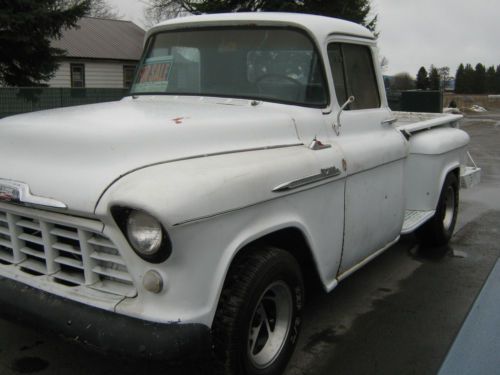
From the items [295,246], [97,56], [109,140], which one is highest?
[97,56]

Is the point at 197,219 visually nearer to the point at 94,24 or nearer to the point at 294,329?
the point at 294,329

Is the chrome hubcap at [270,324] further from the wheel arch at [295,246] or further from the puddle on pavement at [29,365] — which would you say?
the puddle on pavement at [29,365]

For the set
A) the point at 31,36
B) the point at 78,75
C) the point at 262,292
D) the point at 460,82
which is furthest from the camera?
the point at 460,82

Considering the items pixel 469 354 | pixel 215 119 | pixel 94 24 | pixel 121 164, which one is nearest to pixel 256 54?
pixel 215 119

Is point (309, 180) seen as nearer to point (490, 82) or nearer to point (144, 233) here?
point (144, 233)

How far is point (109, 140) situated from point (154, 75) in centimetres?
155

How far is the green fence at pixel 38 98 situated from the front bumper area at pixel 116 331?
935 centimetres

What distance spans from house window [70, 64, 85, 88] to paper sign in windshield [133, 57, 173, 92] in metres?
23.1

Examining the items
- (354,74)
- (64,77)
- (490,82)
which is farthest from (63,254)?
(490,82)

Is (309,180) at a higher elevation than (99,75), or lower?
lower

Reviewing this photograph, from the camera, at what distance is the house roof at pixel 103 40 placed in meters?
25.8

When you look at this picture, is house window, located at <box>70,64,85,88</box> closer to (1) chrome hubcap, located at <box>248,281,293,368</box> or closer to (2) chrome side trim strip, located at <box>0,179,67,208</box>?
(2) chrome side trim strip, located at <box>0,179,67,208</box>

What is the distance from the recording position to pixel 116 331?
2.25 m

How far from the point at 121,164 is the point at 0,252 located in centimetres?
89
